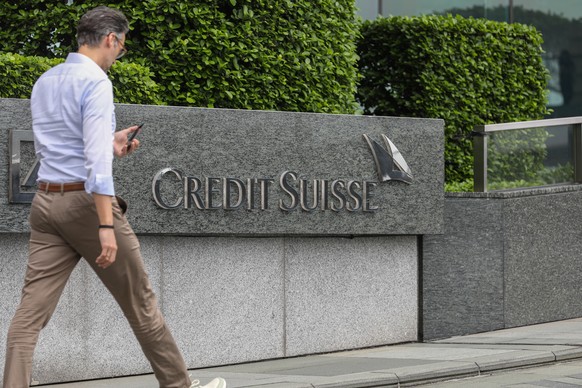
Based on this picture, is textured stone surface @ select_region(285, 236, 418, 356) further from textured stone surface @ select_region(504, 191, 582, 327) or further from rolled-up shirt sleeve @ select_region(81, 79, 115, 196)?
rolled-up shirt sleeve @ select_region(81, 79, 115, 196)

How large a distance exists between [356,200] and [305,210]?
0.56 metres

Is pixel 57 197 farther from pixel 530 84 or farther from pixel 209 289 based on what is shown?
pixel 530 84

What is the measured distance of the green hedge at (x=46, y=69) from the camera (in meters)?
9.01

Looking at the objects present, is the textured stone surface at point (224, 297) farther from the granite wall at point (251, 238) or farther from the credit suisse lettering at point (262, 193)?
the credit suisse lettering at point (262, 193)

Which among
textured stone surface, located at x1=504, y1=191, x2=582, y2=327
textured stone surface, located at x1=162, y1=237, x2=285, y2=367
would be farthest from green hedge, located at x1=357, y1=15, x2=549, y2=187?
textured stone surface, located at x1=162, y1=237, x2=285, y2=367

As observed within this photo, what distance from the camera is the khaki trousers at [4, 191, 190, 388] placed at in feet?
19.7

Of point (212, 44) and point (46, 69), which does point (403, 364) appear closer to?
point (212, 44)

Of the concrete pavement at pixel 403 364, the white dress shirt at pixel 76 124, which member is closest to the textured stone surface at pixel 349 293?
the concrete pavement at pixel 403 364

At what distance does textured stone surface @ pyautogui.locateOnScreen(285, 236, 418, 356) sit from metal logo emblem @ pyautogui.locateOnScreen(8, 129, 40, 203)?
2.43 metres

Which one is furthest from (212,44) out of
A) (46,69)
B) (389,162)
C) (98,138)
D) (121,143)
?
(98,138)

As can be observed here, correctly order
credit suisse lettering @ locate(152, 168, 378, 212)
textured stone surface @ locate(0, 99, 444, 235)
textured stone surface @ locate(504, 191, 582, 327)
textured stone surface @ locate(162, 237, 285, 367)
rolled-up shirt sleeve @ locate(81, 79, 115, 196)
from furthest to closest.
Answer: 1. textured stone surface @ locate(504, 191, 582, 327)
2. textured stone surface @ locate(162, 237, 285, 367)
3. credit suisse lettering @ locate(152, 168, 378, 212)
4. textured stone surface @ locate(0, 99, 444, 235)
5. rolled-up shirt sleeve @ locate(81, 79, 115, 196)

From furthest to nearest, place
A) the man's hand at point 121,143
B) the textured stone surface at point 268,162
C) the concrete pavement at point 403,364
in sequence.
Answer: the textured stone surface at point 268,162 < the concrete pavement at point 403,364 < the man's hand at point 121,143

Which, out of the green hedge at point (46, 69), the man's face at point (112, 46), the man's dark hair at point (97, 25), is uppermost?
the green hedge at point (46, 69)

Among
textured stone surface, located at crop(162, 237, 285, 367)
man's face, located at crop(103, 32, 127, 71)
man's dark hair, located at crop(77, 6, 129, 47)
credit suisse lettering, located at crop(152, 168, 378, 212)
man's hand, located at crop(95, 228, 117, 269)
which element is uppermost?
man's dark hair, located at crop(77, 6, 129, 47)
